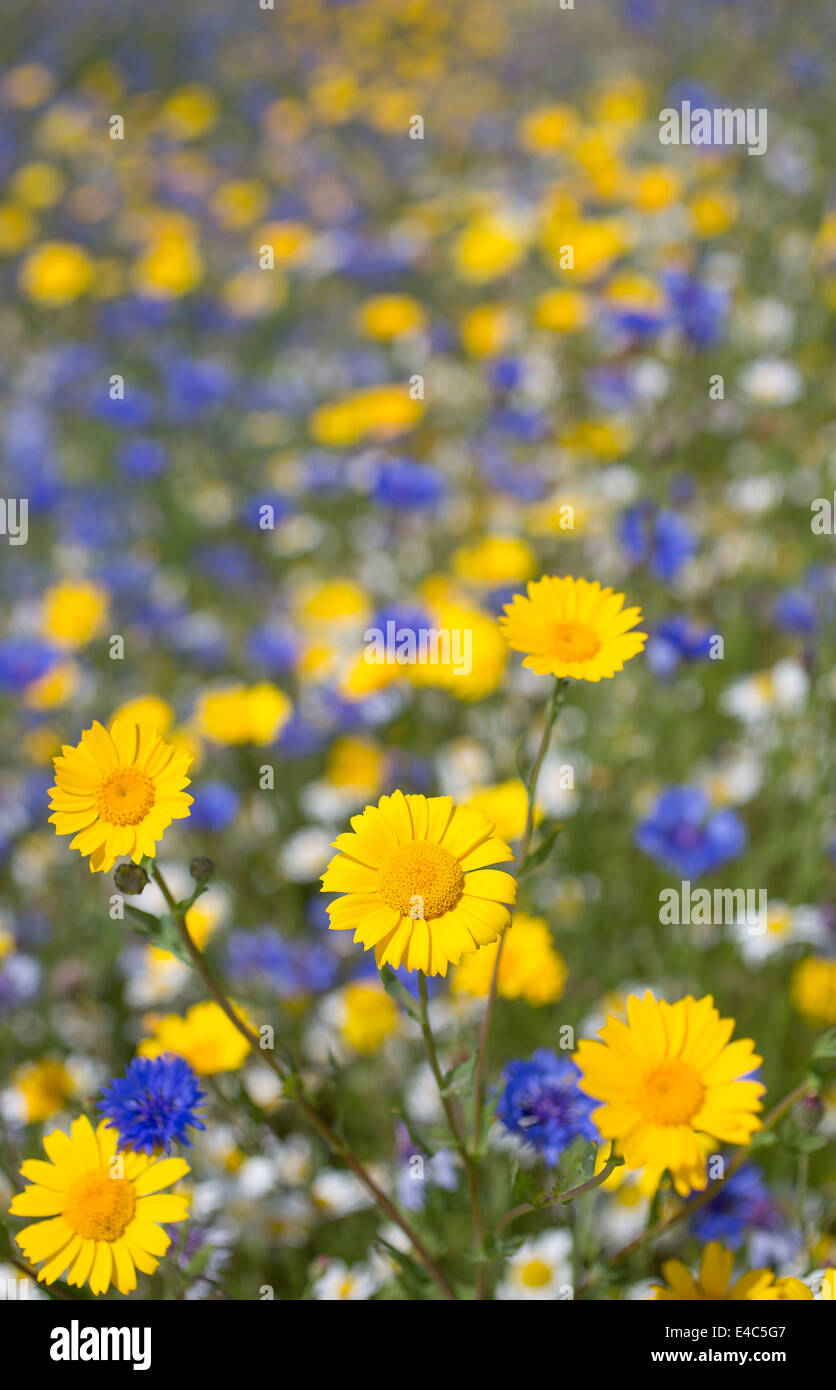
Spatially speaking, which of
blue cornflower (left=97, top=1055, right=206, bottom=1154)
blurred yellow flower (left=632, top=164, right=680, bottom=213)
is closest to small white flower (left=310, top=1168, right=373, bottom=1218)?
blue cornflower (left=97, top=1055, right=206, bottom=1154)

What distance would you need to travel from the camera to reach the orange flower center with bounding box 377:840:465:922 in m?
0.80

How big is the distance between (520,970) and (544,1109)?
322 mm

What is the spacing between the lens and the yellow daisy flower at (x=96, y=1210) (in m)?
0.85

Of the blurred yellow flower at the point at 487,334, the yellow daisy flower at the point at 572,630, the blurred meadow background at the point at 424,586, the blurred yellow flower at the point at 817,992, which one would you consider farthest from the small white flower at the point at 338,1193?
the blurred yellow flower at the point at 487,334

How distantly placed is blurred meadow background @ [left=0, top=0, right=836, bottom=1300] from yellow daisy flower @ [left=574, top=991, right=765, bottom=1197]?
0.15 metres

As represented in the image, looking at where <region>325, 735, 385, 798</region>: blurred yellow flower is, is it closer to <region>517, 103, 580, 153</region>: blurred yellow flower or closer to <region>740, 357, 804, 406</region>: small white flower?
<region>740, 357, 804, 406</region>: small white flower

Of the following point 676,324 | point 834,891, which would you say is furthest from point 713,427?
point 834,891

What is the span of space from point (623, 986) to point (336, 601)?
43.0 inches

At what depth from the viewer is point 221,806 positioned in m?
1.97

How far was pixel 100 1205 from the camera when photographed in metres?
0.87

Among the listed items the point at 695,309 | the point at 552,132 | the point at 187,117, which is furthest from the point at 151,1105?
the point at 187,117

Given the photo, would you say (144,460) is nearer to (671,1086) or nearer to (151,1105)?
(151,1105)
